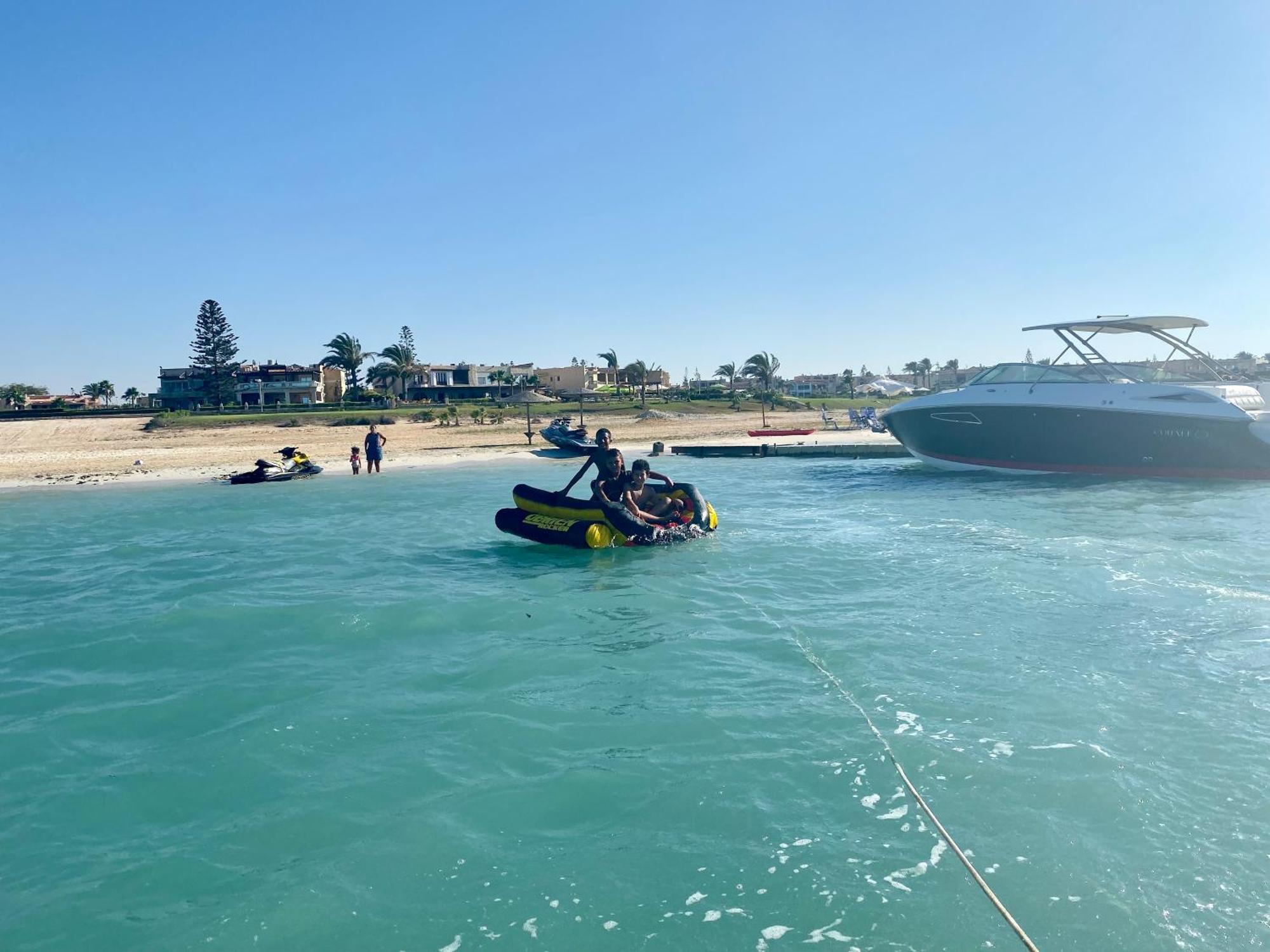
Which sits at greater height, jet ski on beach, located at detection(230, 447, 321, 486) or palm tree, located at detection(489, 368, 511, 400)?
palm tree, located at detection(489, 368, 511, 400)

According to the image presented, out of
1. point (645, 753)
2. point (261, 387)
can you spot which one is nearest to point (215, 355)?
point (261, 387)

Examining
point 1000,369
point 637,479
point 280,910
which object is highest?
point 1000,369

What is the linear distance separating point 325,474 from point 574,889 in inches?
1146

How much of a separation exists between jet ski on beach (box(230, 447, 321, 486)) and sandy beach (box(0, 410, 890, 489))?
5.57 ft

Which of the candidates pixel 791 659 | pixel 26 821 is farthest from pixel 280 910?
pixel 791 659

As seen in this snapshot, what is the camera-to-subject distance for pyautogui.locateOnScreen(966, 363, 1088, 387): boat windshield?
22.9 metres

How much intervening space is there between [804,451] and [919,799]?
98.1 ft

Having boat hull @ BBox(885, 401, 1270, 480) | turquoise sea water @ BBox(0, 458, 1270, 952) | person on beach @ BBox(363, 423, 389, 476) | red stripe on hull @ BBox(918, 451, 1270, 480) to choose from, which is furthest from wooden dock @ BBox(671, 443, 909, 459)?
turquoise sea water @ BBox(0, 458, 1270, 952)

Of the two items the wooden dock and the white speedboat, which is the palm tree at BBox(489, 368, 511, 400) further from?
the white speedboat

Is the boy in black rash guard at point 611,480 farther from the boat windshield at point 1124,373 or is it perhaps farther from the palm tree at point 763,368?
the palm tree at point 763,368

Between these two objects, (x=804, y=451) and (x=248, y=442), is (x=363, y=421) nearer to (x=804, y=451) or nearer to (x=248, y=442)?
(x=248, y=442)

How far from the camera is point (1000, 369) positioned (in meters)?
24.1

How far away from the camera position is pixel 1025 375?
2353cm

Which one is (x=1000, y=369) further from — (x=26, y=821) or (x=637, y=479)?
(x=26, y=821)
